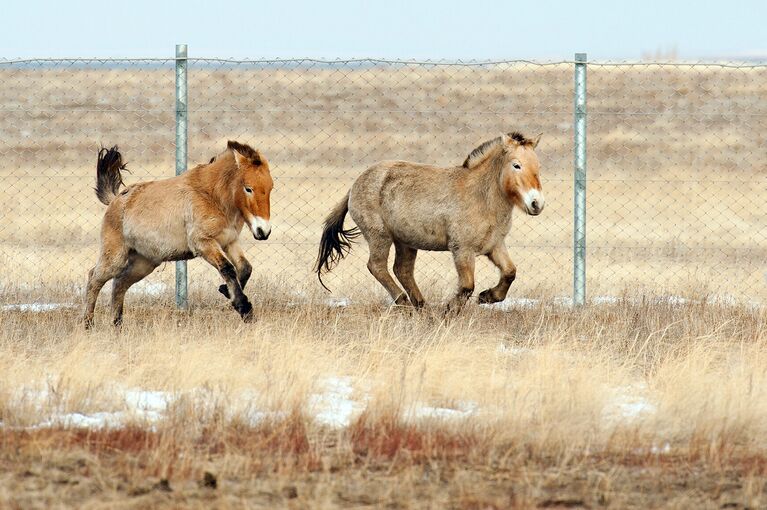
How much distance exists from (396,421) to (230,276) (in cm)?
336

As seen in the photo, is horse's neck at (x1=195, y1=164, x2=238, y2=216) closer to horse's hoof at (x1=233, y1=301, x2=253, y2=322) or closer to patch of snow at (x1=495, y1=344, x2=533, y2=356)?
horse's hoof at (x1=233, y1=301, x2=253, y2=322)

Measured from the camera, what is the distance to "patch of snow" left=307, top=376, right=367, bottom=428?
6645 millimetres

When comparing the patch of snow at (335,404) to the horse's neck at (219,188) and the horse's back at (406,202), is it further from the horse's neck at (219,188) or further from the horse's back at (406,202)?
the horse's back at (406,202)

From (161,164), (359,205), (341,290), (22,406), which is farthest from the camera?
(161,164)

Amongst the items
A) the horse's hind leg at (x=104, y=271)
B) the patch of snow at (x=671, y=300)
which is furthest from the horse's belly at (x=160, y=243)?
the patch of snow at (x=671, y=300)

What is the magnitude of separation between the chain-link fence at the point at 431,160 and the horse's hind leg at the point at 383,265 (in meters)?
1.05

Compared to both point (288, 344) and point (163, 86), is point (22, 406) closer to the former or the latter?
point (288, 344)

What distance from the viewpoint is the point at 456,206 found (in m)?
10.2

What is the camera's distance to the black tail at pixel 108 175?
10531 millimetres

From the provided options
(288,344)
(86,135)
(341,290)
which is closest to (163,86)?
(86,135)

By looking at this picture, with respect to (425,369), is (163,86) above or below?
above

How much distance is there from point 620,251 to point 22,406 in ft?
39.0

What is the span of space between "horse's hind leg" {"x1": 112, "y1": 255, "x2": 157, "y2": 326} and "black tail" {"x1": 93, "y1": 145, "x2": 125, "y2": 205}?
2.30ft

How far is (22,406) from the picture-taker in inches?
256
